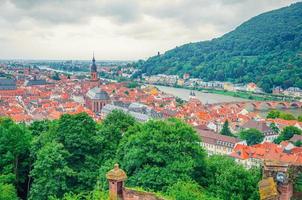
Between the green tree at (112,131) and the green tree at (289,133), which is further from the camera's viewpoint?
the green tree at (289,133)

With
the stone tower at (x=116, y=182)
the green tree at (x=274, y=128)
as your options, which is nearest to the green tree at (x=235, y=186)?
the stone tower at (x=116, y=182)

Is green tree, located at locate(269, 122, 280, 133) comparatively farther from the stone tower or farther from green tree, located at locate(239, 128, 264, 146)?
the stone tower

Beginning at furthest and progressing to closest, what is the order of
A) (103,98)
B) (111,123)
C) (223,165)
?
(103,98) → (111,123) → (223,165)

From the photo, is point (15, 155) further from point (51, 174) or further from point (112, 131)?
point (112, 131)

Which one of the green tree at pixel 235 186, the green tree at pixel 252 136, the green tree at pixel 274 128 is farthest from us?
the green tree at pixel 274 128

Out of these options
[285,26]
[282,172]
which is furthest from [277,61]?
[282,172]

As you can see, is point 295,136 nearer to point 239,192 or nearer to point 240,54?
point 239,192

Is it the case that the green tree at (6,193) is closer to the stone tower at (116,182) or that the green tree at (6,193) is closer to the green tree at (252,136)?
the stone tower at (116,182)
